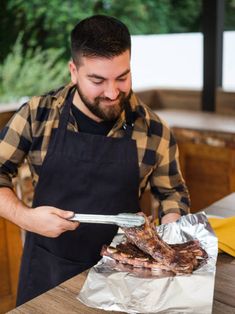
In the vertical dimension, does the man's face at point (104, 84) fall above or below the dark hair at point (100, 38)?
below

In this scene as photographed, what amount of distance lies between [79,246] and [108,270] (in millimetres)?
433

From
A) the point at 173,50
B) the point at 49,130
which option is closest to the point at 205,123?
the point at 173,50

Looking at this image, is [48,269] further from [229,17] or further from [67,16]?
[67,16]

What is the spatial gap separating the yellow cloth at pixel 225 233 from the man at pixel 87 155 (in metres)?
0.15

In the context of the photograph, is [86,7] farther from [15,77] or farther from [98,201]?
[98,201]

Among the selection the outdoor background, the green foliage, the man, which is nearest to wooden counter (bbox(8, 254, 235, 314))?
the man

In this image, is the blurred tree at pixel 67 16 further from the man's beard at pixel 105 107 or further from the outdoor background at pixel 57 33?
the man's beard at pixel 105 107

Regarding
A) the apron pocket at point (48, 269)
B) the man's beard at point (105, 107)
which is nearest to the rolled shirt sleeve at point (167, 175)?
the man's beard at point (105, 107)

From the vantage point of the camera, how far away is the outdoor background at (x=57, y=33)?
409 centimetres

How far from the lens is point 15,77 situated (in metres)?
4.79

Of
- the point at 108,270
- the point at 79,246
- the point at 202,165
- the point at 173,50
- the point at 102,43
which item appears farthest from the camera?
the point at 173,50

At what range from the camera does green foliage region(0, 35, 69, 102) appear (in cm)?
466

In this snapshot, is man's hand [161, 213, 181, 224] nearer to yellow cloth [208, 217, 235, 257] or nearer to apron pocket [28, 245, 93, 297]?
yellow cloth [208, 217, 235, 257]

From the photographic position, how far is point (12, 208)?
4.49 feet
